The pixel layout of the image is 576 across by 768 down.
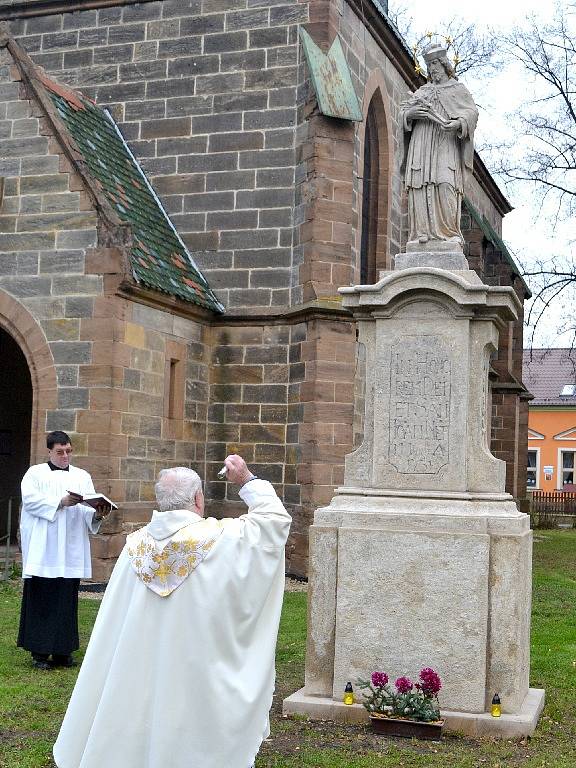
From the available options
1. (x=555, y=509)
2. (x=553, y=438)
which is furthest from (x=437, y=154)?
(x=553, y=438)

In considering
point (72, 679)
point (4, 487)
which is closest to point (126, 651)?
point (72, 679)

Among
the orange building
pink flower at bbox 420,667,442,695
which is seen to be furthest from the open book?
the orange building

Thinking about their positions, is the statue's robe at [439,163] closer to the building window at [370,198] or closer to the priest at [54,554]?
the priest at [54,554]

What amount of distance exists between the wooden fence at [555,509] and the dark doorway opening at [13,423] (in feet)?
61.2

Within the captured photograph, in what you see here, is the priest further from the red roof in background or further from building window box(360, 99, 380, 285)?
the red roof in background

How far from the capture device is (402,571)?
738cm

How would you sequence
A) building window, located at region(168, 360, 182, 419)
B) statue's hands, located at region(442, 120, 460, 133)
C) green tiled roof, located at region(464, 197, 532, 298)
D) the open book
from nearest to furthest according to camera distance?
statue's hands, located at region(442, 120, 460, 133), the open book, building window, located at region(168, 360, 182, 419), green tiled roof, located at region(464, 197, 532, 298)

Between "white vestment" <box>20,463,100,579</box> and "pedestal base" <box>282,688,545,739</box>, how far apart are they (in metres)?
2.70

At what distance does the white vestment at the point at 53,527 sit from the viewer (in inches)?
372

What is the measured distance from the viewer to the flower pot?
696 cm

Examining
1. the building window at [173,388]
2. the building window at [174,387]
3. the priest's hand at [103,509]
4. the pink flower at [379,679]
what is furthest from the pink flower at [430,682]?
the building window at [173,388]

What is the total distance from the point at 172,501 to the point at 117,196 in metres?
10.5

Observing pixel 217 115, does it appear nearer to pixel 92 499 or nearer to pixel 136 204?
pixel 136 204

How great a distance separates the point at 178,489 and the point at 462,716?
9.28ft
